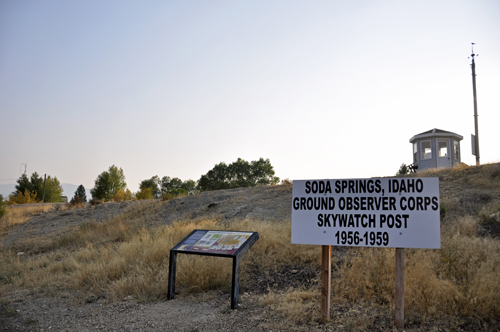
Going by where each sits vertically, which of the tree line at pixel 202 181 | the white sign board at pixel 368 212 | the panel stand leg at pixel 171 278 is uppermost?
the tree line at pixel 202 181

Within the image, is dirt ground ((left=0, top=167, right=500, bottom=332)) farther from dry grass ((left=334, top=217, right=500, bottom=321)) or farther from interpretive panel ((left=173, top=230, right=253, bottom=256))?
interpretive panel ((left=173, top=230, right=253, bottom=256))

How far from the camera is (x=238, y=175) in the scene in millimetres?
52594

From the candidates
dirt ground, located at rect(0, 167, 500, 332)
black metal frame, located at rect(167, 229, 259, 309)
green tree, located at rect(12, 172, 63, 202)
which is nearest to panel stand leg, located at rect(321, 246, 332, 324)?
dirt ground, located at rect(0, 167, 500, 332)

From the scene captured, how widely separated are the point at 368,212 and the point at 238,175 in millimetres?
48076

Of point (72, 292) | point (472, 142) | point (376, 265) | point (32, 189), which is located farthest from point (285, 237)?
point (32, 189)

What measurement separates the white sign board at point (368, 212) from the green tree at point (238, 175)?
4373cm

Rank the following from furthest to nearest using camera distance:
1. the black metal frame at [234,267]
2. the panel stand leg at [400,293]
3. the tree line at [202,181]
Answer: the tree line at [202,181] < the black metal frame at [234,267] < the panel stand leg at [400,293]

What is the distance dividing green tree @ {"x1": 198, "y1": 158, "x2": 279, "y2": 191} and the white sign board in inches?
1722

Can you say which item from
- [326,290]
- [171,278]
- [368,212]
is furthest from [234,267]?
[368,212]

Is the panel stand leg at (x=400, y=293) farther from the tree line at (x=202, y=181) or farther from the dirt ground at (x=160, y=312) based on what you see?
the tree line at (x=202, y=181)

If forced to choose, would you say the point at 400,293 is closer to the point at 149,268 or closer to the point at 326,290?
the point at 326,290

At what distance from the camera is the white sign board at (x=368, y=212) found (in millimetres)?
4398

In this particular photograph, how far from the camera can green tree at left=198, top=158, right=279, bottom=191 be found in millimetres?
50625

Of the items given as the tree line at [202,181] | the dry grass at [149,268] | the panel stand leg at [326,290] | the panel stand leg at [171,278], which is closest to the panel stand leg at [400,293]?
the panel stand leg at [326,290]
